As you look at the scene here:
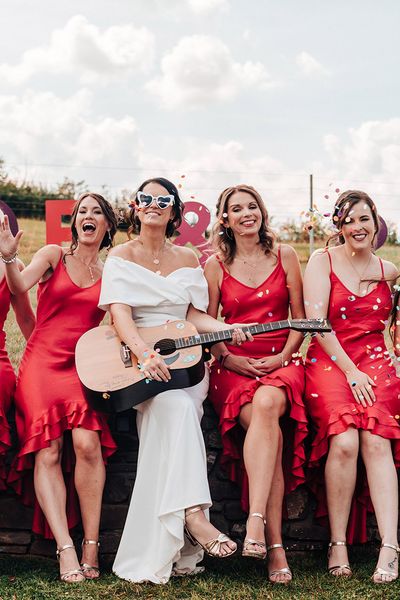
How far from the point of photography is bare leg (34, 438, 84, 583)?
3854mm

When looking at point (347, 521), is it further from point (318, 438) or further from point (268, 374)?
point (268, 374)

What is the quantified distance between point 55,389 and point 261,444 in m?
1.22

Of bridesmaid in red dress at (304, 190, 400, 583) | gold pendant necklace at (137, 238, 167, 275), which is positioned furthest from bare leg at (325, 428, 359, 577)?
gold pendant necklace at (137, 238, 167, 275)

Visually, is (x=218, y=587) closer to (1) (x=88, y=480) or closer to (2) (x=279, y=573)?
(2) (x=279, y=573)

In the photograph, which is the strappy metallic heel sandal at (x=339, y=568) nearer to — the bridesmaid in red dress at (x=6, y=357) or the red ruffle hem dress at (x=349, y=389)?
the red ruffle hem dress at (x=349, y=389)

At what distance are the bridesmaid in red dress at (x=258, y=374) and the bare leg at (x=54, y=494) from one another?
943 mm

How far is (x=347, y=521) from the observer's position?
4.02 metres

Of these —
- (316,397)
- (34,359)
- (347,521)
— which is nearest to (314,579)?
(347,521)

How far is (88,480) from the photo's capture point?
3.99 meters

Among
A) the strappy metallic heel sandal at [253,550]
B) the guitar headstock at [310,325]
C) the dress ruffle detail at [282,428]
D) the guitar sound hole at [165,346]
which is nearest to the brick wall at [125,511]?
the dress ruffle detail at [282,428]

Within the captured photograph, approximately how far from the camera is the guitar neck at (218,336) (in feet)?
13.5

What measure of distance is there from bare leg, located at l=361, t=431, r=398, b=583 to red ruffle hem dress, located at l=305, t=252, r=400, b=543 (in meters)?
0.07

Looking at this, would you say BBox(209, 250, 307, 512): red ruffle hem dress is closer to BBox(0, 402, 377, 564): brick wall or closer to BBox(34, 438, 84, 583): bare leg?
BBox(0, 402, 377, 564): brick wall

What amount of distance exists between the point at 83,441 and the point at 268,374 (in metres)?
1.16
